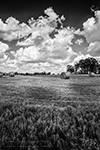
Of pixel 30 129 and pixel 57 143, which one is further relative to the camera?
pixel 30 129

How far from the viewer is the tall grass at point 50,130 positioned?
1.73 m

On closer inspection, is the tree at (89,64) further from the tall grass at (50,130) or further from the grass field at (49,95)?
the tall grass at (50,130)

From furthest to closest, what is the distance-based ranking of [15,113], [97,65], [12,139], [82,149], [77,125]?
[97,65] < [15,113] < [77,125] < [12,139] < [82,149]

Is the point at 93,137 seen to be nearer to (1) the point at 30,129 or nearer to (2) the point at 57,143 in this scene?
(2) the point at 57,143

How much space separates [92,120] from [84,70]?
106 meters

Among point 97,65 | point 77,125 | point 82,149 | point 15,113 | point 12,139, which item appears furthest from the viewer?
point 97,65

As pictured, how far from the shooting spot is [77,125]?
224 cm

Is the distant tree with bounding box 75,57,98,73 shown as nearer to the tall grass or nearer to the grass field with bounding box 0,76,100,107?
the grass field with bounding box 0,76,100,107

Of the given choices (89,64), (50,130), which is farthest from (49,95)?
(89,64)

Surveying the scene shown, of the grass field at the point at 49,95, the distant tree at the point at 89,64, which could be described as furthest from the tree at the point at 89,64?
the grass field at the point at 49,95

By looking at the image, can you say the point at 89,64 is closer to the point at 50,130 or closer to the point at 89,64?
the point at 89,64

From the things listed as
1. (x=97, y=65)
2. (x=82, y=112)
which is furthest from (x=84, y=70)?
(x=82, y=112)

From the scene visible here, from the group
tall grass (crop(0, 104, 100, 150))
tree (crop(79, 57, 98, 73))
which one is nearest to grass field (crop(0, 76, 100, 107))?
tall grass (crop(0, 104, 100, 150))

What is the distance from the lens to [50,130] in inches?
80.9
